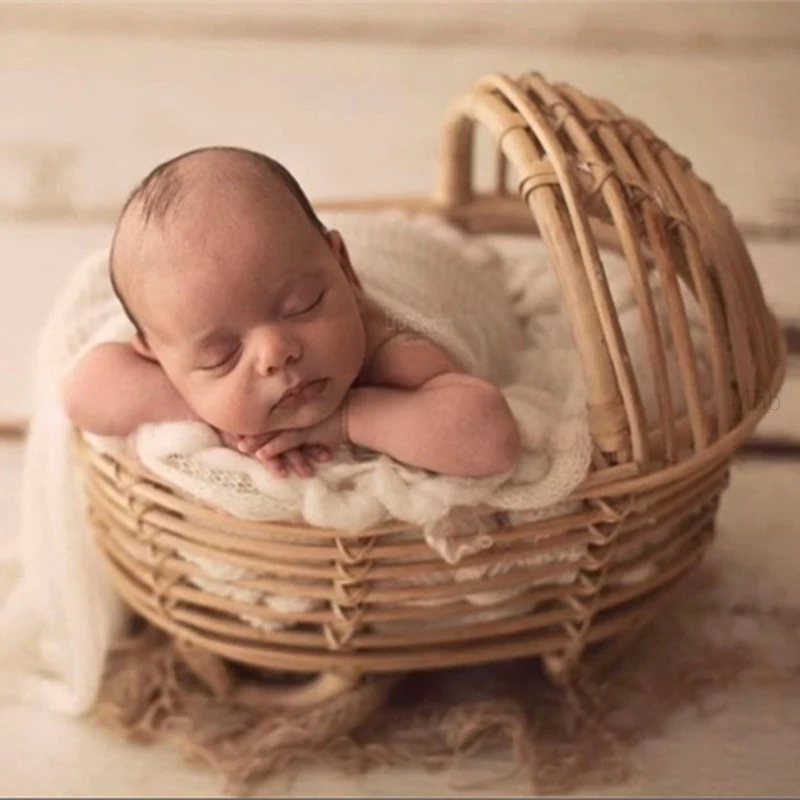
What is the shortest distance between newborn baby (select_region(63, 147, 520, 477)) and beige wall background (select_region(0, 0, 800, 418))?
2.19 ft

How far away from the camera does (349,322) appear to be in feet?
2.89

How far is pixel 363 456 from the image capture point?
2.96ft

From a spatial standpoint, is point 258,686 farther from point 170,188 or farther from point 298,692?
point 170,188

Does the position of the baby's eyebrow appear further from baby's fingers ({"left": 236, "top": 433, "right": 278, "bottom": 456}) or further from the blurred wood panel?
the blurred wood panel

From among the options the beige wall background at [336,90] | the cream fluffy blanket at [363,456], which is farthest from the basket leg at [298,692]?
the beige wall background at [336,90]

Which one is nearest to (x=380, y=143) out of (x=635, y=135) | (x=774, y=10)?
(x=774, y=10)

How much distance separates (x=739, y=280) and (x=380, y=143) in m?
0.91

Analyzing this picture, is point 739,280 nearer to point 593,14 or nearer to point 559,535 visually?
point 559,535

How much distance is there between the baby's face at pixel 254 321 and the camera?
0.83 meters

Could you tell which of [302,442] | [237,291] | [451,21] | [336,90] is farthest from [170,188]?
[451,21]

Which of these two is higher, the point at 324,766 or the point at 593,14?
the point at 593,14

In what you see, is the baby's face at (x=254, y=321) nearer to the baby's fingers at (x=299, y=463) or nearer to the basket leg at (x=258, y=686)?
the baby's fingers at (x=299, y=463)

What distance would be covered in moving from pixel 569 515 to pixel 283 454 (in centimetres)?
19

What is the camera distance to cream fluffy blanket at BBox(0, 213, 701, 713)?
86 centimetres
